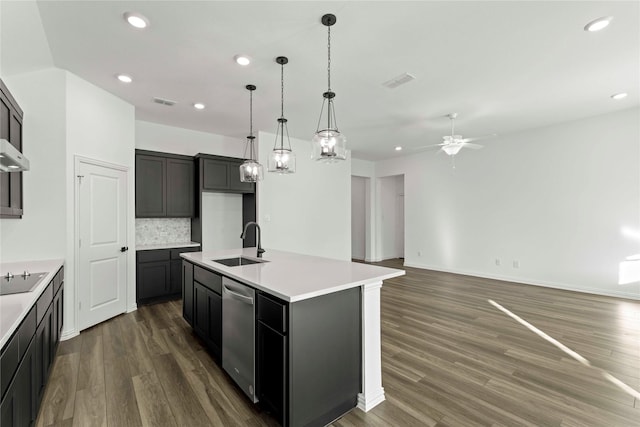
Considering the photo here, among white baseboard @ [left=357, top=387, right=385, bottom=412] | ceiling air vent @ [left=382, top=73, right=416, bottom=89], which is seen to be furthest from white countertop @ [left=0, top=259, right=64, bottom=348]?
ceiling air vent @ [left=382, top=73, right=416, bottom=89]

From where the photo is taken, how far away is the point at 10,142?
267 centimetres

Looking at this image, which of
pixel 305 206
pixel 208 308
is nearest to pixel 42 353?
pixel 208 308

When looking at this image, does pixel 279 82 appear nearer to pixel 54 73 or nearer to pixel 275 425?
pixel 54 73

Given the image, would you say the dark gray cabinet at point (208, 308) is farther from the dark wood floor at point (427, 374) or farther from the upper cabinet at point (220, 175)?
the upper cabinet at point (220, 175)

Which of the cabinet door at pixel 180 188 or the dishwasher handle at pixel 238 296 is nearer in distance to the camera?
the dishwasher handle at pixel 238 296

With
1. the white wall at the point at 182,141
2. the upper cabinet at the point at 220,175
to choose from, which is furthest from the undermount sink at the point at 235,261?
the white wall at the point at 182,141

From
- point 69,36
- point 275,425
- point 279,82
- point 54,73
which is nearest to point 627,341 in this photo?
point 275,425

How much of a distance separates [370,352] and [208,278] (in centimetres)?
159

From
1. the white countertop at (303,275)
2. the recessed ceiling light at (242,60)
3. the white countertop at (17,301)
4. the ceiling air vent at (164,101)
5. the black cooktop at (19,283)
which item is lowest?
the white countertop at (17,301)

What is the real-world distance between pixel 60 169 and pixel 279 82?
102 inches

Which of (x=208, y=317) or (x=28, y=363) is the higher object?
(x=28, y=363)

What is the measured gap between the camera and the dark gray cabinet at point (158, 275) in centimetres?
427

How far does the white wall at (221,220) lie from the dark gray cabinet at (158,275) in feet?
2.42

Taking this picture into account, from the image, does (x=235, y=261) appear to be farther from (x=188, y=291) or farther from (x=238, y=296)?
(x=238, y=296)
